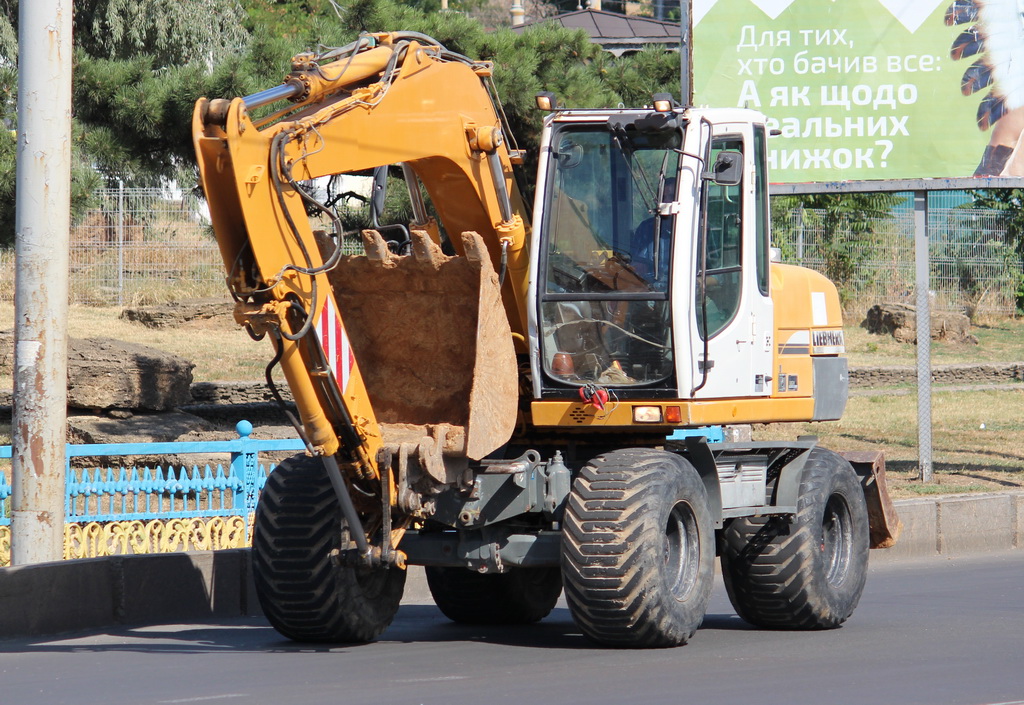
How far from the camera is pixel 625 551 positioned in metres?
7.95

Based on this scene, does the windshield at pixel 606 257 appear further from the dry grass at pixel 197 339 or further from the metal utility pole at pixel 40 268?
the dry grass at pixel 197 339

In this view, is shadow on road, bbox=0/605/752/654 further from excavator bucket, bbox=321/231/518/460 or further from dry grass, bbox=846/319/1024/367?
dry grass, bbox=846/319/1024/367

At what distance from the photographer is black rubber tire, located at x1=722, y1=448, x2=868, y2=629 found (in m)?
9.33

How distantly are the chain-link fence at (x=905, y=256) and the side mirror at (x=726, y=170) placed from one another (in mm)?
21662

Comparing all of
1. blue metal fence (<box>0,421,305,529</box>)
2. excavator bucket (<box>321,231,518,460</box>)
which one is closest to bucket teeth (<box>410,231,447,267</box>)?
excavator bucket (<box>321,231,518,460</box>)

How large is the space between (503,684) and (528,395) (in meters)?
2.21

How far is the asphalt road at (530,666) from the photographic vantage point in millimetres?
7000

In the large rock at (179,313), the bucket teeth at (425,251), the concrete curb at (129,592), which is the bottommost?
the concrete curb at (129,592)

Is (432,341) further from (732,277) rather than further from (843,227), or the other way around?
(843,227)

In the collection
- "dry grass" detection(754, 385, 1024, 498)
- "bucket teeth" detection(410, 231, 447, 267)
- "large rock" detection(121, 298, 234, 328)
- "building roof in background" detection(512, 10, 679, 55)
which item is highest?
"building roof in background" detection(512, 10, 679, 55)

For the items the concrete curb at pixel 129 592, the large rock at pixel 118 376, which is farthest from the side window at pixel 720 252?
the large rock at pixel 118 376

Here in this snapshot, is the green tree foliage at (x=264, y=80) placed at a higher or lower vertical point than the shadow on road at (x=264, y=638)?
higher

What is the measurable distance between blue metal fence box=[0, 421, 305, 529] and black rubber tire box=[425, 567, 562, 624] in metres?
2.22

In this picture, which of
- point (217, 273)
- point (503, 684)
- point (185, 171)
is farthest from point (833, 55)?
point (217, 273)
